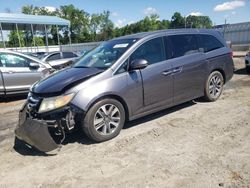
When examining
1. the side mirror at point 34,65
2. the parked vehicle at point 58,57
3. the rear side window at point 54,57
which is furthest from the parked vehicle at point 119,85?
the rear side window at point 54,57

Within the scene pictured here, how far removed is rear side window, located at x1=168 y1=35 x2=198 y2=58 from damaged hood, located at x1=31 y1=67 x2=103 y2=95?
183 centimetres

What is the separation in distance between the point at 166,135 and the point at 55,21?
26.9 metres

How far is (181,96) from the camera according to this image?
619 cm

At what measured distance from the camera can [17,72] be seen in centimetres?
885

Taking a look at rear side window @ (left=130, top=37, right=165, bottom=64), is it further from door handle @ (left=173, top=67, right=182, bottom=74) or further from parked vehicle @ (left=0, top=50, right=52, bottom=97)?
parked vehicle @ (left=0, top=50, right=52, bottom=97)

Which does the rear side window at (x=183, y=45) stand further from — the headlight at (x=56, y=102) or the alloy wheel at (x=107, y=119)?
the headlight at (x=56, y=102)

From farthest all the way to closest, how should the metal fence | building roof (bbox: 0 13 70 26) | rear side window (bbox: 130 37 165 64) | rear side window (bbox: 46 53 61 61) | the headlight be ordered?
building roof (bbox: 0 13 70 26) → the metal fence → rear side window (bbox: 46 53 61 61) → rear side window (bbox: 130 37 165 64) → the headlight

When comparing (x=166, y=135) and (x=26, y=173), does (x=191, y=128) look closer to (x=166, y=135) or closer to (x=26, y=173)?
(x=166, y=135)

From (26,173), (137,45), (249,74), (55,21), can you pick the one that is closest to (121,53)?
(137,45)

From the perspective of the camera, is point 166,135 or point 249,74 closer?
point 166,135

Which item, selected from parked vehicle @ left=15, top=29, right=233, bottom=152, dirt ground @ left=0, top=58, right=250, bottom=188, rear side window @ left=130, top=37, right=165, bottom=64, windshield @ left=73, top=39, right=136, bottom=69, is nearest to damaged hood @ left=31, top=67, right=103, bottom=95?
parked vehicle @ left=15, top=29, right=233, bottom=152

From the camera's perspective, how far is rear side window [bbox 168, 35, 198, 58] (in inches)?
243

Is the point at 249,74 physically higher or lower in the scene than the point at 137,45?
lower

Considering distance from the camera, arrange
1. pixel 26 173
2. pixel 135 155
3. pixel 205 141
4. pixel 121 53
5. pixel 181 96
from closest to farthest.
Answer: pixel 26 173 → pixel 135 155 → pixel 205 141 → pixel 121 53 → pixel 181 96
